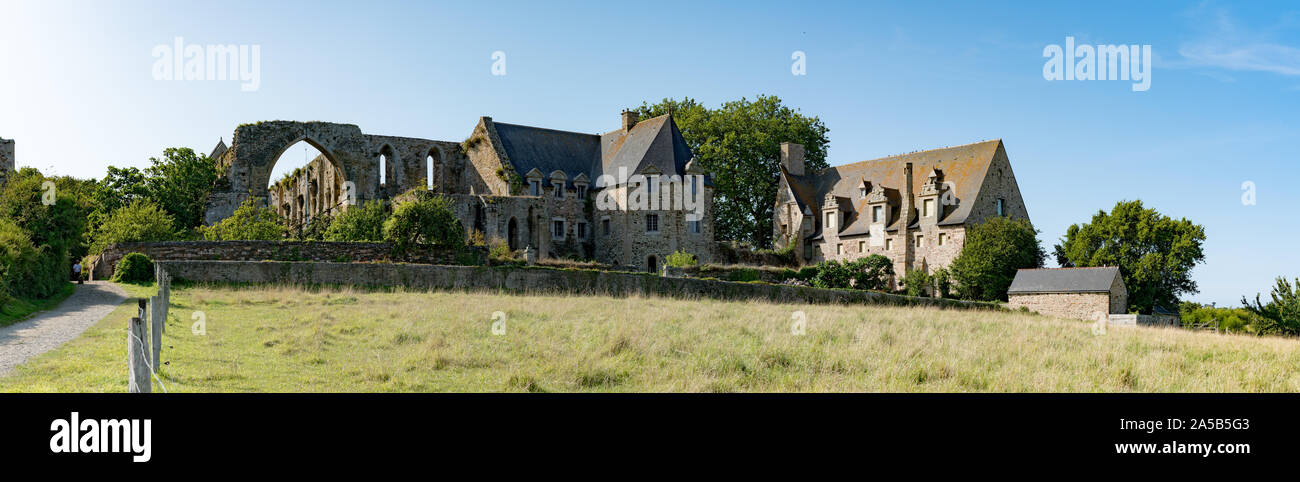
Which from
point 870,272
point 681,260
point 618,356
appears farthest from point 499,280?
point 870,272

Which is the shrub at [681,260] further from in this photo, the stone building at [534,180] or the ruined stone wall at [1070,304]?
the ruined stone wall at [1070,304]

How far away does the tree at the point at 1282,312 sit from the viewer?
129ft

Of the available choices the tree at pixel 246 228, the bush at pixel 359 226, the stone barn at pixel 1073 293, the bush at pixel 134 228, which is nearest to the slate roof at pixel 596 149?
the bush at pixel 359 226

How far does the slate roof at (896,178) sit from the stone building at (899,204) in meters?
0.06

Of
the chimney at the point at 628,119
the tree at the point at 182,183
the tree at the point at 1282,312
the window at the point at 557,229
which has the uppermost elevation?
the chimney at the point at 628,119

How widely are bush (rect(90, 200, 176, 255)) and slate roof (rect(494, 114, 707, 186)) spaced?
61.6 feet

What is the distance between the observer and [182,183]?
53375mm

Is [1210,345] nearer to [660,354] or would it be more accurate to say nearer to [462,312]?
[660,354]

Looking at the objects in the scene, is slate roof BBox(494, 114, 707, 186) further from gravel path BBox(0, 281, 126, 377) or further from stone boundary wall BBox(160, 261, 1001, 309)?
gravel path BBox(0, 281, 126, 377)

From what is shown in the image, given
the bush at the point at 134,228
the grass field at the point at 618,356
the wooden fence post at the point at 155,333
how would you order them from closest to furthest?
the wooden fence post at the point at 155,333, the grass field at the point at 618,356, the bush at the point at 134,228

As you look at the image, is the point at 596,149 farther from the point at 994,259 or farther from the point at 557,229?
the point at 994,259

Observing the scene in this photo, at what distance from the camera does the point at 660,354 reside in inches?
578

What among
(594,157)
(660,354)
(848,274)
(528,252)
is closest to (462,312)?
(660,354)
